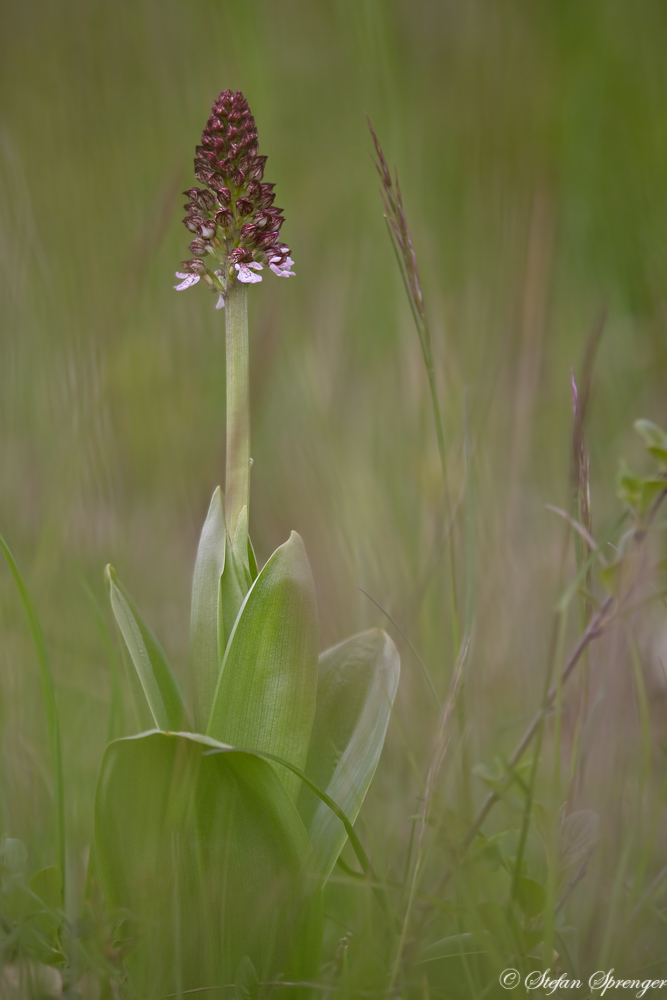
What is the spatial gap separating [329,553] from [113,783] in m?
0.64

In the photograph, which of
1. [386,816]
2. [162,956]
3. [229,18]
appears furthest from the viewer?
[229,18]

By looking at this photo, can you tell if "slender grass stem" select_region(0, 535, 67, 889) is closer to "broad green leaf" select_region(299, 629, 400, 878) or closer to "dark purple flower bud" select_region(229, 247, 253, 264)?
"broad green leaf" select_region(299, 629, 400, 878)

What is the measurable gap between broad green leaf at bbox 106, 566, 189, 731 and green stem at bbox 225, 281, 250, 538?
0.17 meters

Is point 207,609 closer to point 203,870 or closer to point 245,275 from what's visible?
point 203,870

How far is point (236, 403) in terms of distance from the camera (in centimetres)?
94

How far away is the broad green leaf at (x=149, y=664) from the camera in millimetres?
865

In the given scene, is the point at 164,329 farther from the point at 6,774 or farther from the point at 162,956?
the point at 162,956

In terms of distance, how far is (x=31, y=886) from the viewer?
2.61 feet

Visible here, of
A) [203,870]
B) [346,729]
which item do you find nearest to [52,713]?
[203,870]

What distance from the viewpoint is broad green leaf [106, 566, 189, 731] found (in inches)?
34.1

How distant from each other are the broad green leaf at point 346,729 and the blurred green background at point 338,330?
0.23ft

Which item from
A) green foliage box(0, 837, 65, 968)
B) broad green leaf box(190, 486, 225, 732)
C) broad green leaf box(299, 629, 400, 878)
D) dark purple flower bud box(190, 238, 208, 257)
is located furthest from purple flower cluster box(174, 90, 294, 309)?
green foliage box(0, 837, 65, 968)

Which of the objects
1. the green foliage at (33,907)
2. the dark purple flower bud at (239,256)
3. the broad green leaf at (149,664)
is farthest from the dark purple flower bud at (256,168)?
the green foliage at (33,907)

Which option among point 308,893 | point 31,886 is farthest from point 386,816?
point 31,886
